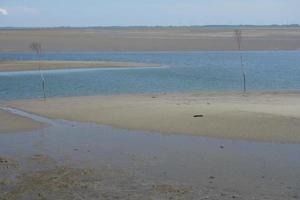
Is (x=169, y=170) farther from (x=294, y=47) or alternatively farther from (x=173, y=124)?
(x=294, y=47)

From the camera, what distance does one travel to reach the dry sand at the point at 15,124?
1571cm

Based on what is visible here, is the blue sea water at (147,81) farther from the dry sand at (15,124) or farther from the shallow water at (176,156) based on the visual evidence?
the shallow water at (176,156)

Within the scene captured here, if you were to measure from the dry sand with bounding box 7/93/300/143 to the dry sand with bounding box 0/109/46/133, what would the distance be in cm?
119

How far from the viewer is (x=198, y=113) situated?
689 inches

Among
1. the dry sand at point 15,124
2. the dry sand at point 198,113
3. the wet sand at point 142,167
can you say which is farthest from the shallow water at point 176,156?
the dry sand at point 198,113

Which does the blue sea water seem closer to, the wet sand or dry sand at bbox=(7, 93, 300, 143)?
dry sand at bbox=(7, 93, 300, 143)

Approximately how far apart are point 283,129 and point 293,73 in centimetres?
2727

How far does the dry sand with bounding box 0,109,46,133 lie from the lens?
1571cm

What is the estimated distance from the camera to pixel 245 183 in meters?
8.84

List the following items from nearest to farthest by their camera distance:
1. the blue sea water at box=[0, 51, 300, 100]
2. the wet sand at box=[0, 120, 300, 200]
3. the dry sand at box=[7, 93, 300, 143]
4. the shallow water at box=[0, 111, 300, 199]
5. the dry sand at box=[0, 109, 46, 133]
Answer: the wet sand at box=[0, 120, 300, 200]
the shallow water at box=[0, 111, 300, 199]
the dry sand at box=[7, 93, 300, 143]
the dry sand at box=[0, 109, 46, 133]
the blue sea water at box=[0, 51, 300, 100]

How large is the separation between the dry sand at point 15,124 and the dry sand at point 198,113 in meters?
1.19

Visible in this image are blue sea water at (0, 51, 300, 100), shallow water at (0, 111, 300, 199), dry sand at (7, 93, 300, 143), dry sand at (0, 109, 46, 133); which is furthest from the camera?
blue sea water at (0, 51, 300, 100)

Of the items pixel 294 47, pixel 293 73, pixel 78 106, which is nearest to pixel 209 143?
pixel 78 106

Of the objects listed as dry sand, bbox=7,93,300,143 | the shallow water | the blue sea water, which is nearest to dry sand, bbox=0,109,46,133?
the shallow water
